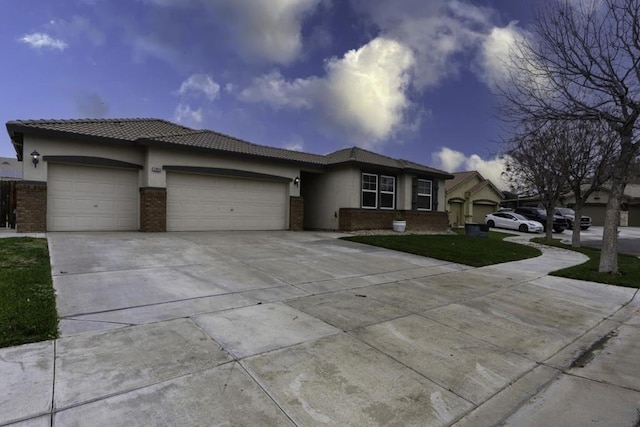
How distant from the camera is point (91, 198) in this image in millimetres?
12750

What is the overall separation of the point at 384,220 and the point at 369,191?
1.75 meters

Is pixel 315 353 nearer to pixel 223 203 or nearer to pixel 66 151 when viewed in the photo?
pixel 223 203

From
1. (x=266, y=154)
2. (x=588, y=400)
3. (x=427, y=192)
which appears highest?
(x=266, y=154)

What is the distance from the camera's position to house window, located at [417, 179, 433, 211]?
20391mm

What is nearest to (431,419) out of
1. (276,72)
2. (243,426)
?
(243,426)

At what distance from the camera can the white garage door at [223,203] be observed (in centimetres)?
1405

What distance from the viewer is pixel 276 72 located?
16906 mm

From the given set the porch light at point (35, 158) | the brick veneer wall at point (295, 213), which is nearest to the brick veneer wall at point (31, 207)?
the porch light at point (35, 158)

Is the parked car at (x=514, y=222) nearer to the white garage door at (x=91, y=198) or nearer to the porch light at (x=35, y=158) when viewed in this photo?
the white garage door at (x=91, y=198)

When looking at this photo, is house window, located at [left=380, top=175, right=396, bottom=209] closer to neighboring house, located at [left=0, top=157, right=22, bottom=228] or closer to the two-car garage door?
the two-car garage door

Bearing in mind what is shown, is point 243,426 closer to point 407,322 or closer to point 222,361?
point 222,361

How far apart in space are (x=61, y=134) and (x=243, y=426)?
1316 cm

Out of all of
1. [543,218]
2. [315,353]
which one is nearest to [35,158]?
[315,353]

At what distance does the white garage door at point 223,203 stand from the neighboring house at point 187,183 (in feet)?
0.14
